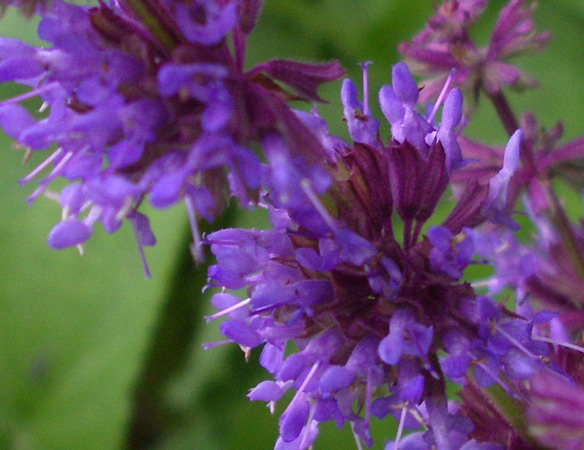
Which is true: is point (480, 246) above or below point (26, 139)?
below

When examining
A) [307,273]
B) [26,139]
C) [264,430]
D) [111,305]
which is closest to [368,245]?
[307,273]

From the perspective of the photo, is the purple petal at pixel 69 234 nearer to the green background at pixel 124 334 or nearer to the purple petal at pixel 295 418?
the purple petal at pixel 295 418

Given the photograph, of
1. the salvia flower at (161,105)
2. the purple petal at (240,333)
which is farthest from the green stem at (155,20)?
the purple petal at (240,333)

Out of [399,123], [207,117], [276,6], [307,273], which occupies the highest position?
[207,117]

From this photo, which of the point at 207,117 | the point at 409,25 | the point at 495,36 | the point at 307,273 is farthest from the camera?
the point at 409,25

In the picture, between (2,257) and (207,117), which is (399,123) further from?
(2,257)

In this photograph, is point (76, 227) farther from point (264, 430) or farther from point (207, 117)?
point (264, 430)

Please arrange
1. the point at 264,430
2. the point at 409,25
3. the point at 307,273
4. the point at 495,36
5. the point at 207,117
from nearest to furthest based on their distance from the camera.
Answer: the point at 207,117
the point at 307,273
the point at 495,36
the point at 264,430
the point at 409,25

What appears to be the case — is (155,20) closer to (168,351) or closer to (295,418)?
(295,418)

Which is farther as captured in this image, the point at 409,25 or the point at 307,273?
the point at 409,25
